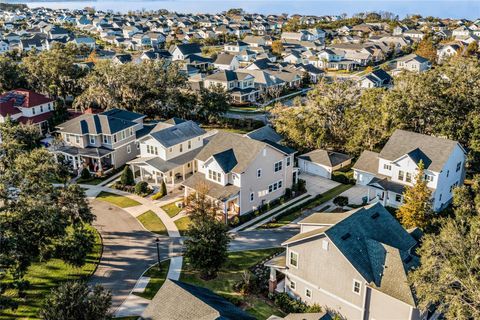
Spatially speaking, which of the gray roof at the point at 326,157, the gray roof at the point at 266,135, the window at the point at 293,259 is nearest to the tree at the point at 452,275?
the window at the point at 293,259

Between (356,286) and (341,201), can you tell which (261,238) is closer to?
(341,201)

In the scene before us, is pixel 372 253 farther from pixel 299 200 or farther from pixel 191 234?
pixel 299 200

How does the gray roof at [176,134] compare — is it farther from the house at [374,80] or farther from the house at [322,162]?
the house at [374,80]

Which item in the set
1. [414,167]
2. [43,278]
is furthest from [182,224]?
[414,167]

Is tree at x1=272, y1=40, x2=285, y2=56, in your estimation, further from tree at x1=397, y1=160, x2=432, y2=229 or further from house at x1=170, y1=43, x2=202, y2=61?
tree at x1=397, y1=160, x2=432, y2=229

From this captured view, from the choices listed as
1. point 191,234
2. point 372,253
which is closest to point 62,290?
point 191,234
